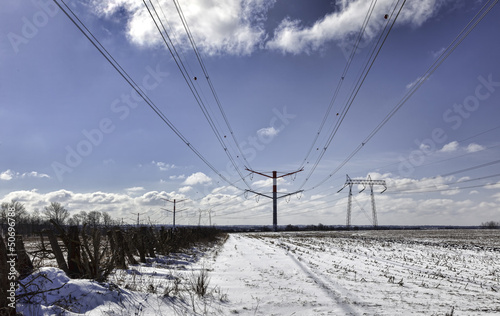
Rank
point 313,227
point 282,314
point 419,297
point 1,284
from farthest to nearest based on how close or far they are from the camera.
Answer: point 313,227, point 419,297, point 282,314, point 1,284

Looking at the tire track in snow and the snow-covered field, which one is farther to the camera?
the tire track in snow

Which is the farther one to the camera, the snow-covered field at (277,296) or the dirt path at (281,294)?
the dirt path at (281,294)

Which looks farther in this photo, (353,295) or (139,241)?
(139,241)

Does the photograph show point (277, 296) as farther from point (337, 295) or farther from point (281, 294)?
point (337, 295)

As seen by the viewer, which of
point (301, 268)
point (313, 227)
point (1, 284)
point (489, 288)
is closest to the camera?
point (1, 284)

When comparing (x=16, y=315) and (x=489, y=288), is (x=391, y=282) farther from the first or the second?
(x=16, y=315)

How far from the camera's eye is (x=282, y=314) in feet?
19.5

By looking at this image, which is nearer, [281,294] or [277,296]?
[277,296]

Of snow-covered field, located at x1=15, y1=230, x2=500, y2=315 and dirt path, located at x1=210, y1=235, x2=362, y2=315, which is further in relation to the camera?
dirt path, located at x1=210, y1=235, x2=362, y2=315

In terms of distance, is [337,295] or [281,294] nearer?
[337,295]

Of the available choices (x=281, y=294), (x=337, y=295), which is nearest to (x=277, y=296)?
(x=281, y=294)

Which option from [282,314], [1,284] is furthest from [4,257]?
[282,314]

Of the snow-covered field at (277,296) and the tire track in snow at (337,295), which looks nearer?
the snow-covered field at (277,296)

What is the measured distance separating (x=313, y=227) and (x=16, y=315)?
123 metres
